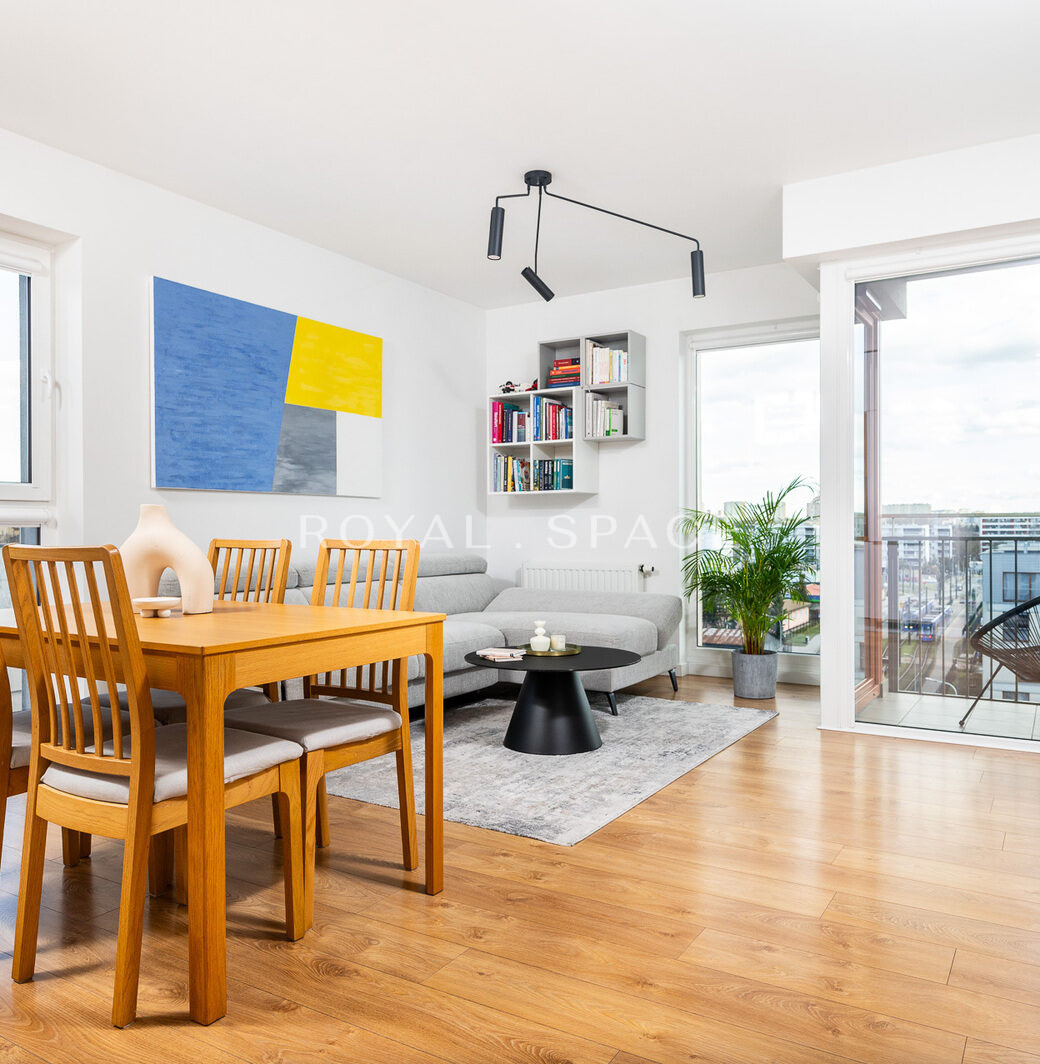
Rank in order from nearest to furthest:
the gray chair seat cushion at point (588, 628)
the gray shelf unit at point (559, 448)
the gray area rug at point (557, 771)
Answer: the gray area rug at point (557, 771)
the gray chair seat cushion at point (588, 628)
the gray shelf unit at point (559, 448)

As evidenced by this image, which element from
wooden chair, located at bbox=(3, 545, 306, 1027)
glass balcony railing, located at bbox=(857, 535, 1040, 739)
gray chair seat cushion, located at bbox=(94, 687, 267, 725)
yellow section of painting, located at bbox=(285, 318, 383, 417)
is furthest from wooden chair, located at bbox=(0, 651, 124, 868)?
glass balcony railing, located at bbox=(857, 535, 1040, 739)

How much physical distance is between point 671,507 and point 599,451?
652 mm

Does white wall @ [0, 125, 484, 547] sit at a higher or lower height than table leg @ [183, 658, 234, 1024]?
higher

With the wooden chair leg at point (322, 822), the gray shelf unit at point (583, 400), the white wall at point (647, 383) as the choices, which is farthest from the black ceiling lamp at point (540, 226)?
the wooden chair leg at point (322, 822)

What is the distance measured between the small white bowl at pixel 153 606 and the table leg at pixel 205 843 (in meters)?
0.58

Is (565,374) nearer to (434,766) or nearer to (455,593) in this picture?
(455,593)

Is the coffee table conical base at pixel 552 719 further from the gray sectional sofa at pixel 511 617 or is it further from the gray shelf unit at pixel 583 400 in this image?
the gray shelf unit at pixel 583 400

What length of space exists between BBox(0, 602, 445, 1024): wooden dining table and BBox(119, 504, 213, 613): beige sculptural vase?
16cm

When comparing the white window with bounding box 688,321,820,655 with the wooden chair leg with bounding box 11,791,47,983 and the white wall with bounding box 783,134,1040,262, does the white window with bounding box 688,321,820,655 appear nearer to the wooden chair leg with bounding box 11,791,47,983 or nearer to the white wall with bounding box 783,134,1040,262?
the white wall with bounding box 783,134,1040,262

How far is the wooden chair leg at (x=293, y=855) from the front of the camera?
1975 mm

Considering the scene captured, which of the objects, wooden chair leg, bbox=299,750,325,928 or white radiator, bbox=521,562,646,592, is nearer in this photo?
wooden chair leg, bbox=299,750,325,928

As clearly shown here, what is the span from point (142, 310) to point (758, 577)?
11.4 feet

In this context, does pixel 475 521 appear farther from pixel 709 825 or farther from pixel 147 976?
pixel 147 976

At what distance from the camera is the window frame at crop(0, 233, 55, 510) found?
3.67 metres
